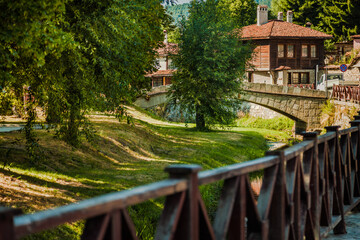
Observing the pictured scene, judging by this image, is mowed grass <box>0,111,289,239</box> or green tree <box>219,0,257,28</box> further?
green tree <box>219,0,257,28</box>

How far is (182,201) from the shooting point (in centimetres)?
294

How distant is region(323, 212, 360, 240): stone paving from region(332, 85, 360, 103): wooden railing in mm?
19680

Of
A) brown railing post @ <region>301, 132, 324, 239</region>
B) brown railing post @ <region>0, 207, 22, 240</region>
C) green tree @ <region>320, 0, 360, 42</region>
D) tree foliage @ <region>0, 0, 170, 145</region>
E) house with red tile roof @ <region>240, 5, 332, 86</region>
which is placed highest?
green tree @ <region>320, 0, 360, 42</region>

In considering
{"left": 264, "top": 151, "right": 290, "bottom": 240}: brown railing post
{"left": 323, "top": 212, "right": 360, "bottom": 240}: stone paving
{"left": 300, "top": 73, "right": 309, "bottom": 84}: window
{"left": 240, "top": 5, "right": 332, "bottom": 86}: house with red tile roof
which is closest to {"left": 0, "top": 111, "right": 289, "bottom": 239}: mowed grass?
{"left": 323, "top": 212, "right": 360, "bottom": 240}: stone paving

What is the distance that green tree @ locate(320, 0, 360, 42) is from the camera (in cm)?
4975

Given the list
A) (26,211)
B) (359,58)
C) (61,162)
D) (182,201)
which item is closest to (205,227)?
(182,201)

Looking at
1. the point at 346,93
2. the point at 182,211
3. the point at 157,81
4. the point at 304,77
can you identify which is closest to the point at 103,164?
the point at 182,211

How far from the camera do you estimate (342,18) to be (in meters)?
50.9

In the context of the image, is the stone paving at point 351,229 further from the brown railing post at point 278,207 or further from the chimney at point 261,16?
the chimney at point 261,16

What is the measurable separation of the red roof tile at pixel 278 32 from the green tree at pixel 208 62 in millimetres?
20991

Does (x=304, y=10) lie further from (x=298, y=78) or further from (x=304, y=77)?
(x=298, y=78)

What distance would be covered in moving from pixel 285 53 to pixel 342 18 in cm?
741

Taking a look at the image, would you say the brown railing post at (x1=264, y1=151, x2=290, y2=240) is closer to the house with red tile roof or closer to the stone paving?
the stone paving

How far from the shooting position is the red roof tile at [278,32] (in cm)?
4825
